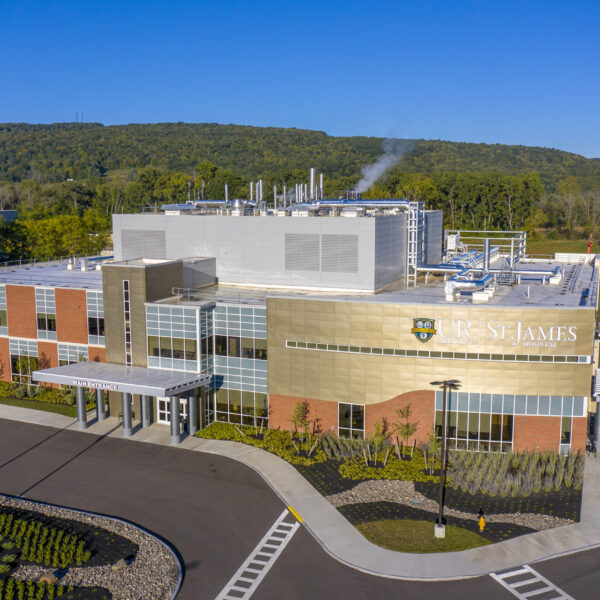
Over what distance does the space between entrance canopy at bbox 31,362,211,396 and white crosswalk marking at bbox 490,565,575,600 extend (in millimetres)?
21060

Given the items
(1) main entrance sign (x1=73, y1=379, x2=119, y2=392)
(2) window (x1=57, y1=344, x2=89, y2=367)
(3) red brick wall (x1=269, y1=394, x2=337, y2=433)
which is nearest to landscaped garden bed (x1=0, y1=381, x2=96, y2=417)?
(2) window (x1=57, y1=344, x2=89, y2=367)

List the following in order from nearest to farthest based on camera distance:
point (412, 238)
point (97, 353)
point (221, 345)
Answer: point (221, 345)
point (97, 353)
point (412, 238)

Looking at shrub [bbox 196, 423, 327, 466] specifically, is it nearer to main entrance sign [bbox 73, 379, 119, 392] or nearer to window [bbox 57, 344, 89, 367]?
main entrance sign [bbox 73, 379, 119, 392]

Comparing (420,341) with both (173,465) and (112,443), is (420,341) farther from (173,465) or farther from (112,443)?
(112,443)

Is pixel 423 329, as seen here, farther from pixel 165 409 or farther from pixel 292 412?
pixel 165 409

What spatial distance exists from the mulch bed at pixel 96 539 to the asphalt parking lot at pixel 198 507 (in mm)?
1468

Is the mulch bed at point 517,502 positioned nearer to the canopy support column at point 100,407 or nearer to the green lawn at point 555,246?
the canopy support column at point 100,407

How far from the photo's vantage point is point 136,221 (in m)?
54.7

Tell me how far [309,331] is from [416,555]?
16.7m

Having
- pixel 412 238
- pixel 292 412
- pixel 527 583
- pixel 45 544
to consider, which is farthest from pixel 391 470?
pixel 412 238

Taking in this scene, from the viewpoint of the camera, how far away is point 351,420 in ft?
136

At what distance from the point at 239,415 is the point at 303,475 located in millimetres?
8993

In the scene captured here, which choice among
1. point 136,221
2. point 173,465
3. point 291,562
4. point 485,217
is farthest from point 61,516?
point 485,217

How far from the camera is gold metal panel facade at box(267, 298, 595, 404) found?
38.0 m
